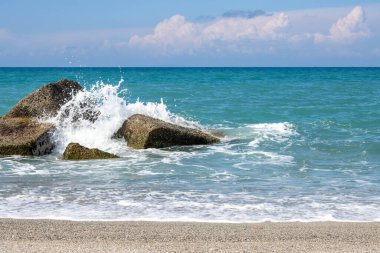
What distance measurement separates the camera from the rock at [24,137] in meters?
12.9

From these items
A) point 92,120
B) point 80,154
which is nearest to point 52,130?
point 80,154

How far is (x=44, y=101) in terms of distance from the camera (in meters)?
14.7

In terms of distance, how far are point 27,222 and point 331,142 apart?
986 cm

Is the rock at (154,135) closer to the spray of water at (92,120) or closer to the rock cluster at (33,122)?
the spray of water at (92,120)

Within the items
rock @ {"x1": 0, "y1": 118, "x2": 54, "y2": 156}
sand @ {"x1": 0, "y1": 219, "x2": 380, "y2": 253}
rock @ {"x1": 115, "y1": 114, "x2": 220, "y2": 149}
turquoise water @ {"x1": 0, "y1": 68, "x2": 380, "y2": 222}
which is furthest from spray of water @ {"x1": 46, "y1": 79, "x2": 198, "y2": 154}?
sand @ {"x1": 0, "y1": 219, "x2": 380, "y2": 253}

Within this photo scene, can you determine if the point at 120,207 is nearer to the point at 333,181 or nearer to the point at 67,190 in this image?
the point at 67,190

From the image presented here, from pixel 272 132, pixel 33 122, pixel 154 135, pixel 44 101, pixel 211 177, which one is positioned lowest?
pixel 272 132

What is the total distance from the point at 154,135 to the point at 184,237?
7.51 m

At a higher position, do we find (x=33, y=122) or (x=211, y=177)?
(x=33, y=122)

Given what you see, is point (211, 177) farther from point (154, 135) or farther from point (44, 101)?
point (44, 101)

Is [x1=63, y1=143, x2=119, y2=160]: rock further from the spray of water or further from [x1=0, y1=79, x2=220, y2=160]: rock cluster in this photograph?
the spray of water

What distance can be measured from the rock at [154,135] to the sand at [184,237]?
6.63 meters

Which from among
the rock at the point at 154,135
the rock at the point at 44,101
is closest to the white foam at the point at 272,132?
the rock at the point at 154,135

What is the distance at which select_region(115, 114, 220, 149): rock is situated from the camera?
45.6ft
